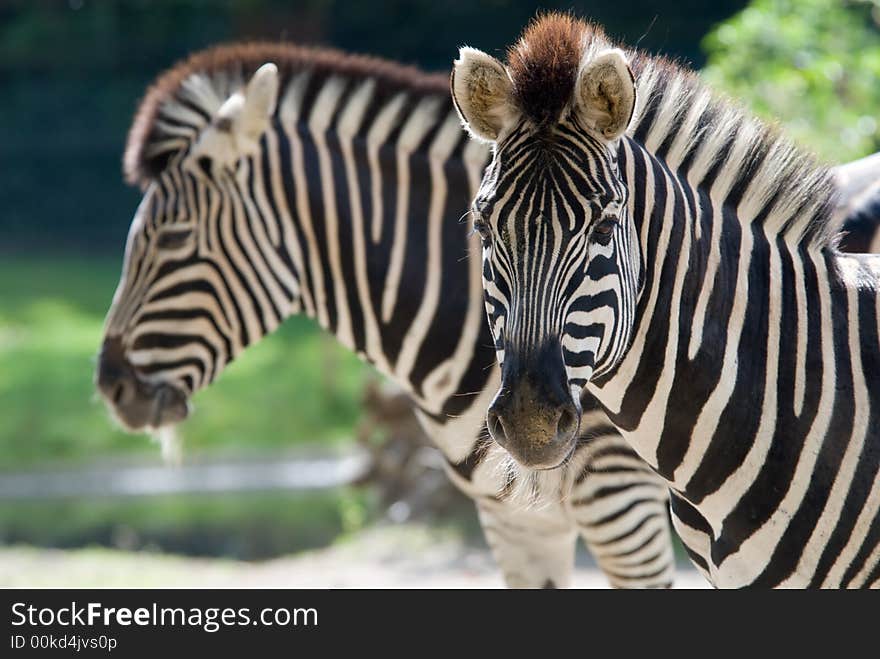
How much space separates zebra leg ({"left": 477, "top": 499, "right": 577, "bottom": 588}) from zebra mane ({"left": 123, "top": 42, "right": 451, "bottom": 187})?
161 cm

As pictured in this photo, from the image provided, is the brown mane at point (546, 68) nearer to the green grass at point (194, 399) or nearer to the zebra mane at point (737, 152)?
the zebra mane at point (737, 152)

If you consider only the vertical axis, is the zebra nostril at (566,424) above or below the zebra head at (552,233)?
below

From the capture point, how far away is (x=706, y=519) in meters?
2.86

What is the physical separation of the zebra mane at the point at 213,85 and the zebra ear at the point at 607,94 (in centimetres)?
172

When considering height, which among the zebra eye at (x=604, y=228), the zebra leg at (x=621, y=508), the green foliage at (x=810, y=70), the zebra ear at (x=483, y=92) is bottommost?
the zebra leg at (x=621, y=508)

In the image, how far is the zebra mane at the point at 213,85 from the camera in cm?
429

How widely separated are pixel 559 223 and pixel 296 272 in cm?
191

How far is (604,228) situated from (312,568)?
5937mm

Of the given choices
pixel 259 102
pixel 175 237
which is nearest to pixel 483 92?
pixel 259 102

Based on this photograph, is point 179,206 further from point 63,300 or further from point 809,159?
point 63,300

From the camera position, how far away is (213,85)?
4477 mm

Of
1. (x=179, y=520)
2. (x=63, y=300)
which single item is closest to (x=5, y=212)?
(x=63, y=300)

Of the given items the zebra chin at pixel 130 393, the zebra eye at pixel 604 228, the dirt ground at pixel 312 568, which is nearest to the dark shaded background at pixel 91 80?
the dirt ground at pixel 312 568

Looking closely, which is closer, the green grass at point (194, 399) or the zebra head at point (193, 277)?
the zebra head at point (193, 277)
